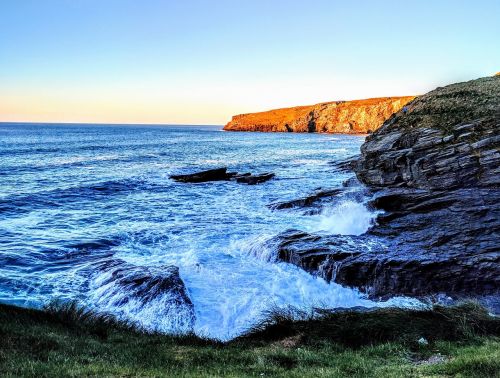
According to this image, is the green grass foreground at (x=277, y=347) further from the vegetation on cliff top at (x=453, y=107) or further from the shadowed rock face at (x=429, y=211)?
the vegetation on cliff top at (x=453, y=107)

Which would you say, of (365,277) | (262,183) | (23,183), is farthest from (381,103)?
(365,277)

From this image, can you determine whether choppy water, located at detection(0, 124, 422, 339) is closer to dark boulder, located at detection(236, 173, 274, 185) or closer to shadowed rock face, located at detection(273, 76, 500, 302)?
shadowed rock face, located at detection(273, 76, 500, 302)

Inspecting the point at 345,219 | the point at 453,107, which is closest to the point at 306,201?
the point at 345,219

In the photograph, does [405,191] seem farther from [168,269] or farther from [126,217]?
[126,217]

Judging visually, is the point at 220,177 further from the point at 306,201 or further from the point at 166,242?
the point at 166,242

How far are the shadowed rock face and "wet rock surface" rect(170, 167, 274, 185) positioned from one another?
1695cm

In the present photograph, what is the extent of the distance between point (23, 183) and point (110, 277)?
107 feet

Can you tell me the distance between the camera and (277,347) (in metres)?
11.1

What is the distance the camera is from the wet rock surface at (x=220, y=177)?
48.4 metres

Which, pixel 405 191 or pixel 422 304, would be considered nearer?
pixel 422 304

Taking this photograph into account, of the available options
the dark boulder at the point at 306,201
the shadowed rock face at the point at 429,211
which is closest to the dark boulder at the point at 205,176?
the dark boulder at the point at 306,201

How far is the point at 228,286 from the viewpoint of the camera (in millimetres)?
17250

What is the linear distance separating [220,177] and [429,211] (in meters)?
32.1

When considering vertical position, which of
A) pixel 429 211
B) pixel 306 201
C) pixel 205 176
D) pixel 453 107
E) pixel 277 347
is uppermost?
pixel 453 107
